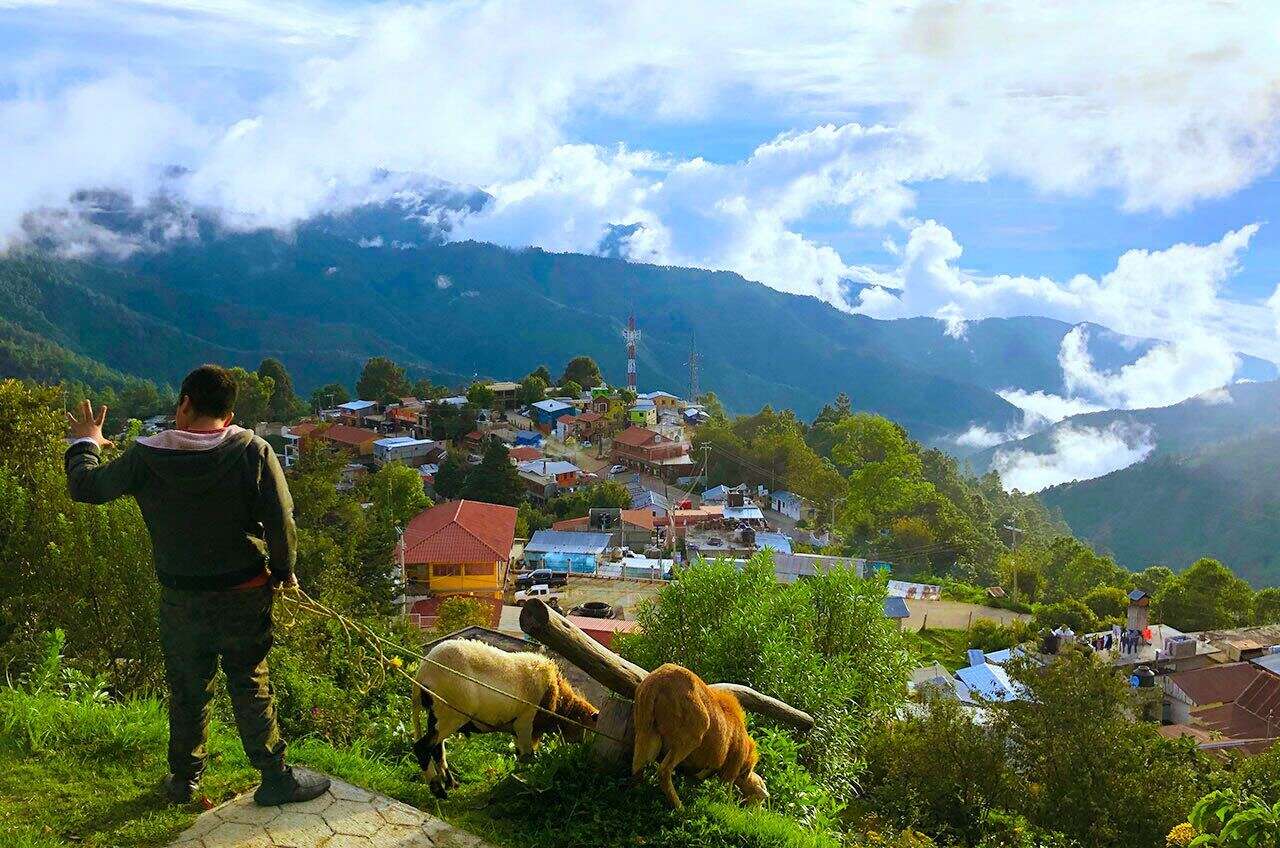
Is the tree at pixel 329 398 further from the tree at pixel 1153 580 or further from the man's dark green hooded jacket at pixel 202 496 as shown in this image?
the man's dark green hooded jacket at pixel 202 496

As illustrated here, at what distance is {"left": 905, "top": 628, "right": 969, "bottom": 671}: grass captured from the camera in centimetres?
2705

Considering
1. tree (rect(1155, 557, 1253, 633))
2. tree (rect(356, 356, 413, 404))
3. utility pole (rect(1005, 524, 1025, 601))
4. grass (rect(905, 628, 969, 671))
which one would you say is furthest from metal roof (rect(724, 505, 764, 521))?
tree (rect(356, 356, 413, 404))

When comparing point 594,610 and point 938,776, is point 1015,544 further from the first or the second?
point 938,776

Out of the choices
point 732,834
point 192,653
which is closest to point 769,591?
point 732,834

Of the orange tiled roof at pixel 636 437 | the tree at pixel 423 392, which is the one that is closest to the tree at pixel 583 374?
the tree at pixel 423 392

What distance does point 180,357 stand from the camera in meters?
98.6

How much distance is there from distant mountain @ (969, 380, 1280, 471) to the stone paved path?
400 ft

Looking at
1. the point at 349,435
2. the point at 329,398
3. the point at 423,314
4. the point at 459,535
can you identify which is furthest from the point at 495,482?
the point at 423,314

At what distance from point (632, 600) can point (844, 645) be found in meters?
18.2

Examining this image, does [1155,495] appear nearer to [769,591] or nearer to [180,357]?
[769,591]

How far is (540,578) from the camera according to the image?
98.8ft

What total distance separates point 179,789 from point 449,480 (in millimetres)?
40534

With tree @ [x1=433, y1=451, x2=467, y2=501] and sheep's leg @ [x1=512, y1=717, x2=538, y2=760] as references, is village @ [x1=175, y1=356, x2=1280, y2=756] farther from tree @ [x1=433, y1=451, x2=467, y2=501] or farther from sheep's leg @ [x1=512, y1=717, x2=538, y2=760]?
tree @ [x1=433, y1=451, x2=467, y2=501]

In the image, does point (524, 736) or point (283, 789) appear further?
point (524, 736)
